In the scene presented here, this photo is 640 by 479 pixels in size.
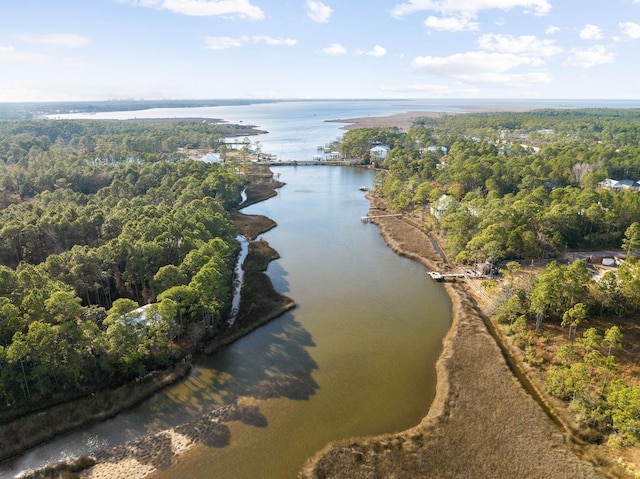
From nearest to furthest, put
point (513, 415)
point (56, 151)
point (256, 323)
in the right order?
point (513, 415) → point (256, 323) → point (56, 151)

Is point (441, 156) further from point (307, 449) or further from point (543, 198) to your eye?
point (307, 449)

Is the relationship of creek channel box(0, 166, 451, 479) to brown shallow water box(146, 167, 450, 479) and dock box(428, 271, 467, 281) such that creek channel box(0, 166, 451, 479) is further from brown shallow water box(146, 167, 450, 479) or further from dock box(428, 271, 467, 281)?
dock box(428, 271, 467, 281)

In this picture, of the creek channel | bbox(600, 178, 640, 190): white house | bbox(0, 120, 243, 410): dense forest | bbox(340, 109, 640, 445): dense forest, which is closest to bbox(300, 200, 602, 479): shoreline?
the creek channel

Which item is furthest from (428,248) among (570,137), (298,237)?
(570,137)

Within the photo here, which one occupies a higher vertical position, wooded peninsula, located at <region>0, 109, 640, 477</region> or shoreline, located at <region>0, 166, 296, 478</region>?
wooded peninsula, located at <region>0, 109, 640, 477</region>

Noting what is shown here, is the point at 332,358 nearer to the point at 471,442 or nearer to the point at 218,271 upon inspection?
the point at 471,442

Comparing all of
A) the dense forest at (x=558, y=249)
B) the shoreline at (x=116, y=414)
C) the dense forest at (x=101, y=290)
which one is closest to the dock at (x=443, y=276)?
the dense forest at (x=558, y=249)

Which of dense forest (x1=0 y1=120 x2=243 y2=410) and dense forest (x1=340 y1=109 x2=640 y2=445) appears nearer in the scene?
dense forest (x1=0 y1=120 x2=243 y2=410)
